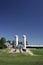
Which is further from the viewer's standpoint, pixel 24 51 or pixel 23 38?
pixel 23 38

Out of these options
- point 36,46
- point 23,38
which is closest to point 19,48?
point 23,38

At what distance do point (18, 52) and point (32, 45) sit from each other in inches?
1714

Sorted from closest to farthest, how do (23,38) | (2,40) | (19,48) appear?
(19,48)
(23,38)
(2,40)

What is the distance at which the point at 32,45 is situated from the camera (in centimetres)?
11775

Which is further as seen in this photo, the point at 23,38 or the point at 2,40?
the point at 2,40

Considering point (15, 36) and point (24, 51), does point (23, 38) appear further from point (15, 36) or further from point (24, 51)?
point (24, 51)

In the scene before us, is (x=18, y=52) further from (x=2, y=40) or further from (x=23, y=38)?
(x=2, y=40)

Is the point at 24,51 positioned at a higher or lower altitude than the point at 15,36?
lower

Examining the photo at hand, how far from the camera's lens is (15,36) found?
3693 inches

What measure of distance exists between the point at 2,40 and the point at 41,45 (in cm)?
2994

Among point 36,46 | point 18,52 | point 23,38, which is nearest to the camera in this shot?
point 18,52

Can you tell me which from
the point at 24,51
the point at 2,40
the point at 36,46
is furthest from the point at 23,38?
the point at 2,40

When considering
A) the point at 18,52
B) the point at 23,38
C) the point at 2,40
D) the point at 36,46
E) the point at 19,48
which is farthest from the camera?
the point at 2,40

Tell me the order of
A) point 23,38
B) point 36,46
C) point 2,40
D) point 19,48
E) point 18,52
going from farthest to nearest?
1. point 2,40
2. point 36,46
3. point 23,38
4. point 19,48
5. point 18,52
